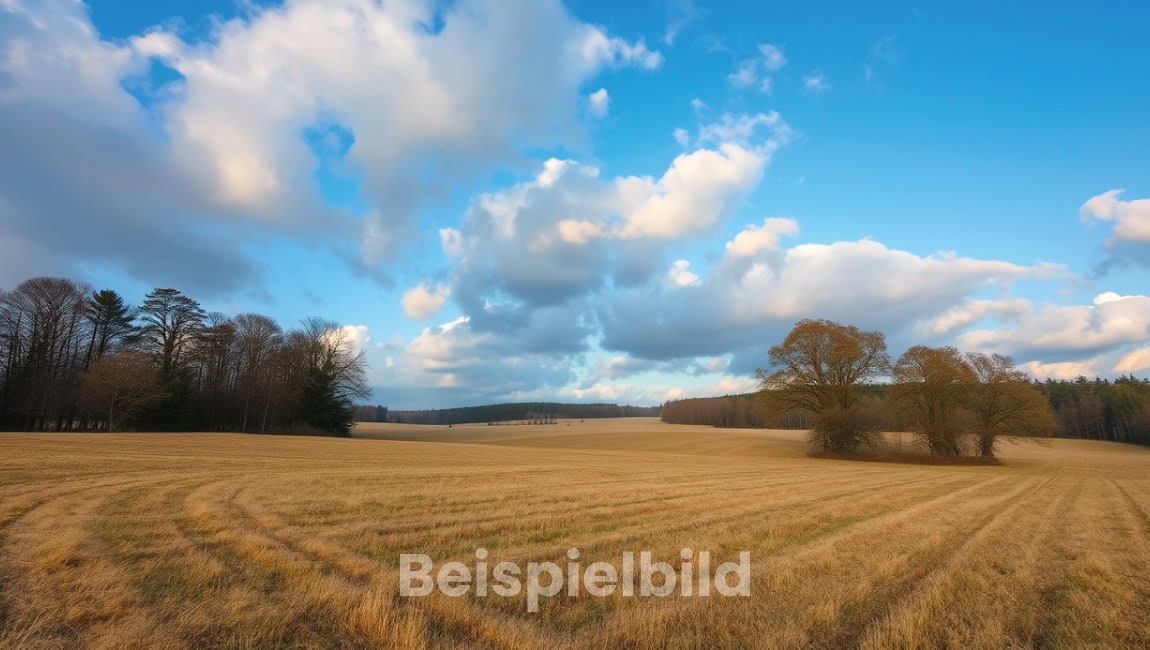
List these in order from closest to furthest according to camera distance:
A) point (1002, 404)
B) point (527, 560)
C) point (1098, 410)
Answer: point (527, 560), point (1002, 404), point (1098, 410)

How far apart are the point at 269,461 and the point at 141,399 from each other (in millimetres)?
35733

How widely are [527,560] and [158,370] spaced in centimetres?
5991

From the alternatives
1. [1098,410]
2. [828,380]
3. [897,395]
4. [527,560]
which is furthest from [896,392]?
[1098,410]

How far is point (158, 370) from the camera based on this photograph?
50.2 meters

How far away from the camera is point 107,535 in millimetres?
8266

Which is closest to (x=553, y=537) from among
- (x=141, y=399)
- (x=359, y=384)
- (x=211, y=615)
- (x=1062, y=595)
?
(x=211, y=615)

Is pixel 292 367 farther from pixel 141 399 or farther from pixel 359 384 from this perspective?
pixel 141 399

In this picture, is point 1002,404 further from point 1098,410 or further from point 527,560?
point 1098,410

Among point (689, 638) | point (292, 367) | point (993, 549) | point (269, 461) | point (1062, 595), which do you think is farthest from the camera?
point (292, 367)

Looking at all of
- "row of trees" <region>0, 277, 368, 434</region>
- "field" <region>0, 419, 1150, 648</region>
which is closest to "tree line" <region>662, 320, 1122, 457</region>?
"field" <region>0, 419, 1150, 648</region>

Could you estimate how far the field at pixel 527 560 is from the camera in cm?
503

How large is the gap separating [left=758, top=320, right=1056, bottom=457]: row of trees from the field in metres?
28.4

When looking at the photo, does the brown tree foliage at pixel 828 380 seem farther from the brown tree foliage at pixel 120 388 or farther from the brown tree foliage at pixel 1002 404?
the brown tree foliage at pixel 120 388

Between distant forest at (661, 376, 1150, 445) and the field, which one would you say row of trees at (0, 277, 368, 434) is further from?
distant forest at (661, 376, 1150, 445)
